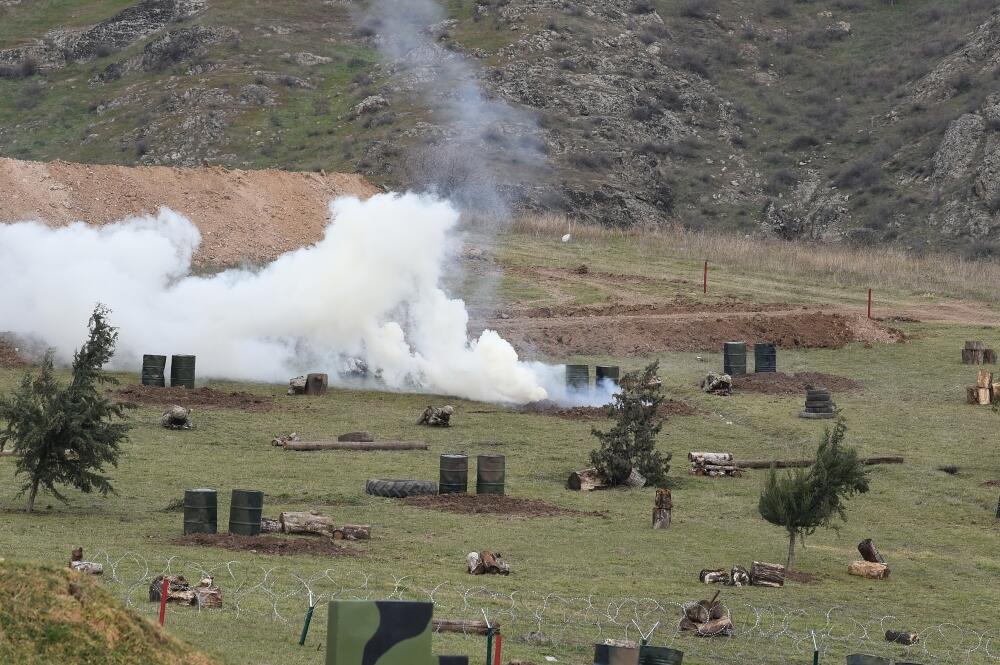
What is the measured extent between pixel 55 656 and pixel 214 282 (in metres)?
38.9

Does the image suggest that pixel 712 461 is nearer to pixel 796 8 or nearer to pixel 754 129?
pixel 754 129

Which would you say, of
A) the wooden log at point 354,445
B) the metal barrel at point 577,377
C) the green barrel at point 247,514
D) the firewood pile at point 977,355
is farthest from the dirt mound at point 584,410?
the green barrel at point 247,514

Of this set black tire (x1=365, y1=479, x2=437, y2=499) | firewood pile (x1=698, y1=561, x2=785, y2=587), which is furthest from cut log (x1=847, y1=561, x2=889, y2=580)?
black tire (x1=365, y1=479, x2=437, y2=499)

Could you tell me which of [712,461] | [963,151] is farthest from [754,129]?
[712,461]

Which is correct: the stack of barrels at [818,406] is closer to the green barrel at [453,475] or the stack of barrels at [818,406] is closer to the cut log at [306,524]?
the green barrel at [453,475]

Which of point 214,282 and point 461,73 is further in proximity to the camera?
point 461,73

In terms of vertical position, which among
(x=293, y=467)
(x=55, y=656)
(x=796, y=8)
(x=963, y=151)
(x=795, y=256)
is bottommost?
(x=55, y=656)

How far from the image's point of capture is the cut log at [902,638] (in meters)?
23.7

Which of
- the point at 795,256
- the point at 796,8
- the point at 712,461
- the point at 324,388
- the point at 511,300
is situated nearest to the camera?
the point at 712,461

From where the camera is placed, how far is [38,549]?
25297 millimetres

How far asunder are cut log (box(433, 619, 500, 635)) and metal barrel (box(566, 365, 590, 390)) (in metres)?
27.7

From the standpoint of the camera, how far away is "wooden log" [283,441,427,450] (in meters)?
38.9

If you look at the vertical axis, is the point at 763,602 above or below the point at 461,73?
below

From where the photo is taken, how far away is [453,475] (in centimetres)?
3497
